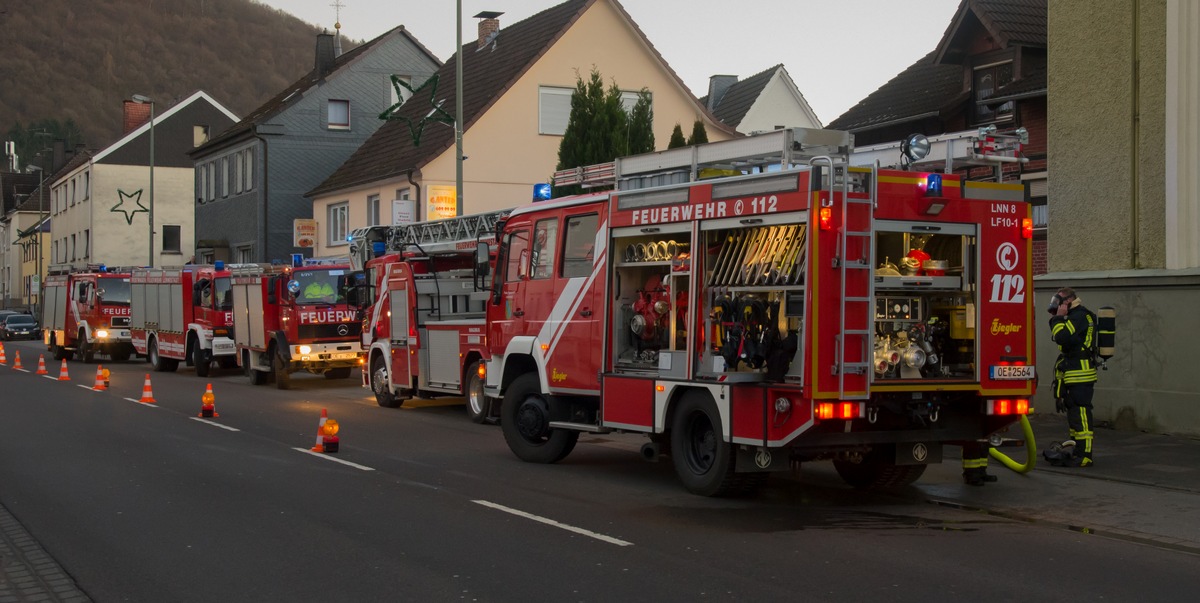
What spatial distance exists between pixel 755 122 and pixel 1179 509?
4424 cm

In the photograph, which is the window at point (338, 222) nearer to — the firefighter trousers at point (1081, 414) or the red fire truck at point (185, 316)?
the red fire truck at point (185, 316)

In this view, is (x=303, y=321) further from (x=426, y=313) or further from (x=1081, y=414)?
(x=1081, y=414)

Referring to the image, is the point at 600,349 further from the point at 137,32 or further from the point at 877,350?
the point at 137,32

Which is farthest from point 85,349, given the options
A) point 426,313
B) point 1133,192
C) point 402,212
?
point 1133,192

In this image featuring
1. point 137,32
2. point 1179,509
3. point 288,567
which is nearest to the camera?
point 288,567

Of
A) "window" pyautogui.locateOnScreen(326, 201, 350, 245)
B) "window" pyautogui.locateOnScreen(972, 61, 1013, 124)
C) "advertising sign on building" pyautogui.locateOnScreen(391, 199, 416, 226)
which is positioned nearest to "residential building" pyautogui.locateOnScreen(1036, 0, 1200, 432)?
"window" pyautogui.locateOnScreen(972, 61, 1013, 124)

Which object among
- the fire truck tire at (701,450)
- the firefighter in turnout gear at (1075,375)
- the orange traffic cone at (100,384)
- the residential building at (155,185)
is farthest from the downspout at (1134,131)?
the residential building at (155,185)

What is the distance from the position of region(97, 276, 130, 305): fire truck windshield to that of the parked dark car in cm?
2916

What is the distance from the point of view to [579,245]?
12.9 m

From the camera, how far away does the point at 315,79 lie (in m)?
50.9

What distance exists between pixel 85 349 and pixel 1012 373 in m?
33.9

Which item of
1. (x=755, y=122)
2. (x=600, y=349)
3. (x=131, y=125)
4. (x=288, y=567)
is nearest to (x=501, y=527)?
(x=288, y=567)

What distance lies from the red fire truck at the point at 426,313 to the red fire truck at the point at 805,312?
6057 mm

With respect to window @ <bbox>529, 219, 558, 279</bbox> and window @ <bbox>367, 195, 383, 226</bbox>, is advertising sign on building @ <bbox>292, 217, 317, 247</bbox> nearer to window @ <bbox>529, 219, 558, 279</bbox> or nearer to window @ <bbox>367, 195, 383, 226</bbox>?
A: window @ <bbox>367, 195, 383, 226</bbox>
